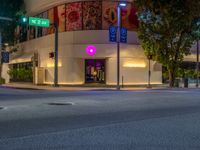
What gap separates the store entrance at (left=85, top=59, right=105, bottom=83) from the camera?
4441 centimetres

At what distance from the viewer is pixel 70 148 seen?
9078 mm

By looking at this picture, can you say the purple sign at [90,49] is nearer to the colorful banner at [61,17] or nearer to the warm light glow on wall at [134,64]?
the warm light glow on wall at [134,64]

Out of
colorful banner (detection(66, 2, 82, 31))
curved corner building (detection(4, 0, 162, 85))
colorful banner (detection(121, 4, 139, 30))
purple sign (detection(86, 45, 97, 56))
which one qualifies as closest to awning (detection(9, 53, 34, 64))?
curved corner building (detection(4, 0, 162, 85))

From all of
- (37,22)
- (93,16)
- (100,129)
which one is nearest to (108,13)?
(93,16)

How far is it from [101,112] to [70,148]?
7826 millimetres

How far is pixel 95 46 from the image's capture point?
43250mm

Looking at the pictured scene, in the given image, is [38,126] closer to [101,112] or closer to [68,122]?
[68,122]

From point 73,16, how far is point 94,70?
19.1 feet

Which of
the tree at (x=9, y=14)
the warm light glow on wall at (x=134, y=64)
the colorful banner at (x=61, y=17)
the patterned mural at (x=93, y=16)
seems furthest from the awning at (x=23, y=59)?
the warm light glow on wall at (x=134, y=64)

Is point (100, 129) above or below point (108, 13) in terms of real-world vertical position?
below

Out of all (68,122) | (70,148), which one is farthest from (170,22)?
(70,148)

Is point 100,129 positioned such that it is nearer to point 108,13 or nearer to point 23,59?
point 108,13

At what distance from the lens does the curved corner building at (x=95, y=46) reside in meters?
43.3

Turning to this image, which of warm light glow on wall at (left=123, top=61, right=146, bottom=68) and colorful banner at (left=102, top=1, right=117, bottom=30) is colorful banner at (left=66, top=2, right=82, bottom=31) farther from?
warm light glow on wall at (left=123, top=61, right=146, bottom=68)
